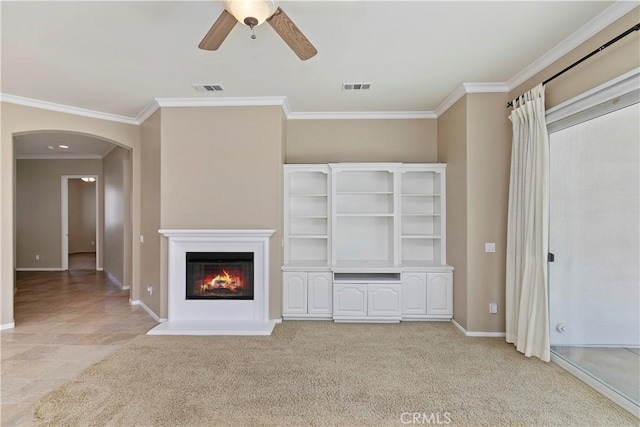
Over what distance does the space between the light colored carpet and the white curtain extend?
11.6 inches

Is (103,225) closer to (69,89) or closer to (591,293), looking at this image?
(69,89)

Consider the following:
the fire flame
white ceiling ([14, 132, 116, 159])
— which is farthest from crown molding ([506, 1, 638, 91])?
white ceiling ([14, 132, 116, 159])

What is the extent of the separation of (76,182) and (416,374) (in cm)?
1333

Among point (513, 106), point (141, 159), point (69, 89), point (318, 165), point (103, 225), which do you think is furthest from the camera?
point (103, 225)

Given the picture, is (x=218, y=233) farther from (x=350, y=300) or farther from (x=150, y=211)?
(x=350, y=300)

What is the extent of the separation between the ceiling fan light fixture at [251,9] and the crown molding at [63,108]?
3.93 metres

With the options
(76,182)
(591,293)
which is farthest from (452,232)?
(76,182)

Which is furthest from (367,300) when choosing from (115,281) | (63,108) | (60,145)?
(60,145)

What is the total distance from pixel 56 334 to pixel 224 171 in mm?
2816

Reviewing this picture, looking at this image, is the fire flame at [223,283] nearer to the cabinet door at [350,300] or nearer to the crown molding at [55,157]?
the cabinet door at [350,300]

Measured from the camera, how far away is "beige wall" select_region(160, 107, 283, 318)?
168 inches

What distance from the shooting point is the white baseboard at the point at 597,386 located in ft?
7.70

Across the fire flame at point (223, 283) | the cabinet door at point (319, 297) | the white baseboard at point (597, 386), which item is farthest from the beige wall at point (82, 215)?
the white baseboard at point (597, 386)

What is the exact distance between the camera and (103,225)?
27.6 ft
